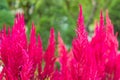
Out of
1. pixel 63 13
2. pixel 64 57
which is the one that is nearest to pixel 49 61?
pixel 64 57

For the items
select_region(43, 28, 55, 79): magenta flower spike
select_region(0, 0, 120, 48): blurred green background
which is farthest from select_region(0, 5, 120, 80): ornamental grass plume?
select_region(0, 0, 120, 48): blurred green background

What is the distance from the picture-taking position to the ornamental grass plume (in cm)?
131

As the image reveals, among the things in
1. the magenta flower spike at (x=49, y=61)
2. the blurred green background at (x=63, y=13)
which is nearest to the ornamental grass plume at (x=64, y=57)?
the magenta flower spike at (x=49, y=61)

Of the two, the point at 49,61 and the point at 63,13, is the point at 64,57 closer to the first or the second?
the point at 49,61

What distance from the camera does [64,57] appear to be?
175 centimetres

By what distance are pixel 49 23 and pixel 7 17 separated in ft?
6.43

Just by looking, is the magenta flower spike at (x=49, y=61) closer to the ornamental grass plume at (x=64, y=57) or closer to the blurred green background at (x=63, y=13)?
the ornamental grass plume at (x=64, y=57)

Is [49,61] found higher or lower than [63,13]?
lower

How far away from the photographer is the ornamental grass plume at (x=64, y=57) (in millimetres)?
1310

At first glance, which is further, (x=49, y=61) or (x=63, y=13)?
(x=63, y=13)

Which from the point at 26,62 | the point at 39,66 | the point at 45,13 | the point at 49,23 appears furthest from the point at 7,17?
the point at 26,62

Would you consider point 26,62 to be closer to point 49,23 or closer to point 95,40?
point 95,40

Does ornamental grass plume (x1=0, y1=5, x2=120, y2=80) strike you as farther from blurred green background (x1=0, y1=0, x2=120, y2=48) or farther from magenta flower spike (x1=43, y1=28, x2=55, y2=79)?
blurred green background (x1=0, y1=0, x2=120, y2=48)

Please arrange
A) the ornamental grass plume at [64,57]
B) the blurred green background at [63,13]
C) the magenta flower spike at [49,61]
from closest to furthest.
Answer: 1. the ornamental grass plume at [64,57]
2. the magenta flower spike at [49,61]
3. the blurred green background at [63,13]
